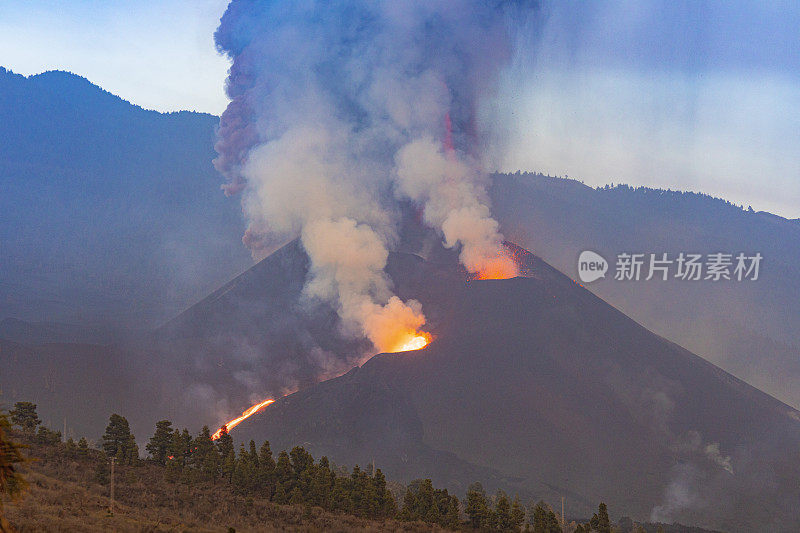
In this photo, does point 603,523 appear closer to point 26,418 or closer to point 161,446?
point 161,446

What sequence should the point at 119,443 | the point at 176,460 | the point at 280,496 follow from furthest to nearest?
the point at 119,443, the point at 176,460, the point at 280,496

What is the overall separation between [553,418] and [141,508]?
72336mm

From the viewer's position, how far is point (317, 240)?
439 feet

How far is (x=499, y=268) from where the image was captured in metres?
142

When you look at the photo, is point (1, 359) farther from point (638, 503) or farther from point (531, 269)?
point (638, 503)

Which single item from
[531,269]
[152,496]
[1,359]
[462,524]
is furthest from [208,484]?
[1,359]

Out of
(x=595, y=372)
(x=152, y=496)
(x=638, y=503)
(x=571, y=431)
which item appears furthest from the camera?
(x=595, y=372)

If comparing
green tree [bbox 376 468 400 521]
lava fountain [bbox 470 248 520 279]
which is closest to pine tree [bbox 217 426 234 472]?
green tree [bbox 376 468 400 521]

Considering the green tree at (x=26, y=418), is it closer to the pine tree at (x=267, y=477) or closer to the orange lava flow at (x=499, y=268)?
the pine tree at (x=267, y=477)

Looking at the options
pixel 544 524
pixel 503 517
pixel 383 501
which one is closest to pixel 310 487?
pixel 383 501

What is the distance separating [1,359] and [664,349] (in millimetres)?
126130

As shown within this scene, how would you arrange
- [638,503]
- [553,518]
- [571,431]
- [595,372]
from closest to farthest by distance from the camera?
1. [553,518]
2. [638,503]
3. [571,431]
4. [595,372]

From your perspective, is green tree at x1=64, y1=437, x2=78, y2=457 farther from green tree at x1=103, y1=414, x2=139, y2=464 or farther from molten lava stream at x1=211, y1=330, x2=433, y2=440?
molten lava stream at x1=211, y1=330, x2=433, y2=440

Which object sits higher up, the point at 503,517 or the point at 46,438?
the point at 46,438
